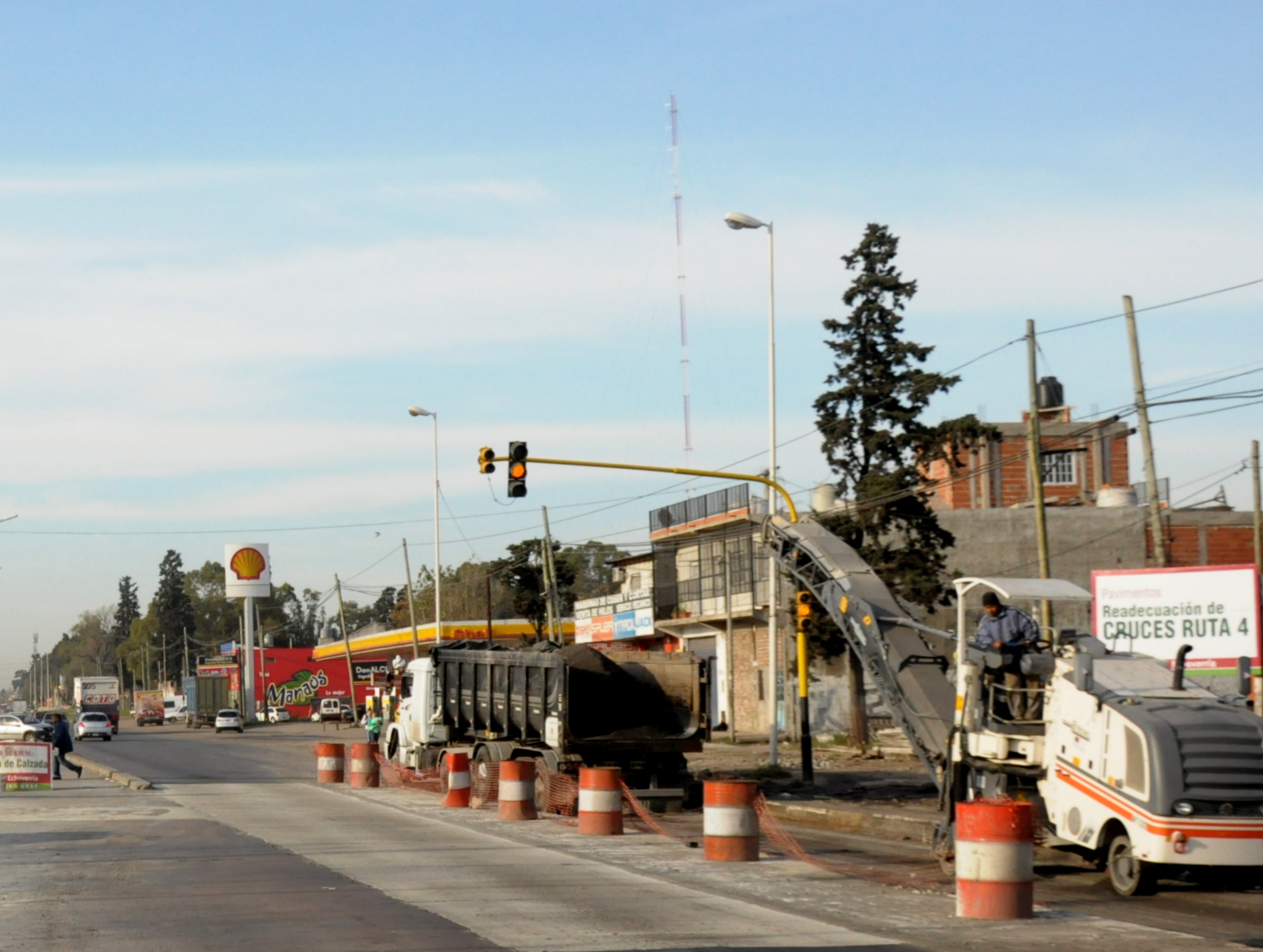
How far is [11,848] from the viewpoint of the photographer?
57.2 ft

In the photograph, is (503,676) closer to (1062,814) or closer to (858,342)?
(1062,814)

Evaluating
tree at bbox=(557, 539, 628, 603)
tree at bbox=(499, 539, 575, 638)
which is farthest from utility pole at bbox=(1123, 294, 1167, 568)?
tree at bbox=(557, 539, 628, 603)

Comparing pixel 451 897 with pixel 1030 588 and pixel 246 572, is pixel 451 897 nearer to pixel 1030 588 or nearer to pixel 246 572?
pixel 1030 588

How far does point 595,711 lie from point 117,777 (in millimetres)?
13900

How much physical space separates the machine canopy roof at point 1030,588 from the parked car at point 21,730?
Result: 127 ft

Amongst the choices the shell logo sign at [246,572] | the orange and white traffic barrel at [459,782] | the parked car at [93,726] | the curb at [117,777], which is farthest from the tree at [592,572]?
the orange and white traffic barrel at [459,782]

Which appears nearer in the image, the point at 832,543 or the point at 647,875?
the point at 647,875

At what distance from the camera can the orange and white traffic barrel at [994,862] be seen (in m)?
11.1

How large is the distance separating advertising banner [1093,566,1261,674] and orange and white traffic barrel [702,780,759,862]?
1148 cm

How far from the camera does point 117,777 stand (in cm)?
3195

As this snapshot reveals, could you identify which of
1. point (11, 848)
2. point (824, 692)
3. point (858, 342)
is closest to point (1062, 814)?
point (11, 848)

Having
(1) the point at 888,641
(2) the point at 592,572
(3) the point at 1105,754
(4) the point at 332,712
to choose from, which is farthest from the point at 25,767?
(2) the point at 592,572

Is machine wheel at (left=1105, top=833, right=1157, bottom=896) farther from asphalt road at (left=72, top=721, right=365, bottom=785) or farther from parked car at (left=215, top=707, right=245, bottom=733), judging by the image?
parked car at (left=215, top=707, right=245, bottom=733)

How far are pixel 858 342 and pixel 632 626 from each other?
73.3 feet
